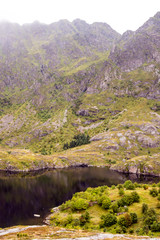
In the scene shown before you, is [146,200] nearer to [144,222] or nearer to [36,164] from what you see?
[144,222]

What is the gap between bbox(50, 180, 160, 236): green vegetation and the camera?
1604 inches

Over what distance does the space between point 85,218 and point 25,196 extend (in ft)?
136

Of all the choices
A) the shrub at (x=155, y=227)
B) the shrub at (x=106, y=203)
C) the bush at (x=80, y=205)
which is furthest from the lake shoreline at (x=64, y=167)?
the shrub at (x=155, y=227)

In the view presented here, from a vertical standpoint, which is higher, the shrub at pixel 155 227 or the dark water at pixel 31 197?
the shrub at pixel 155 227

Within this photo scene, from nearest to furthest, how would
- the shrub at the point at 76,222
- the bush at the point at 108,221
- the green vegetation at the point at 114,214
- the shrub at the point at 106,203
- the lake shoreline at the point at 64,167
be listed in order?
1. the green vegetation at the point at 114,214
2. the bush at the point at 108,221
3. the shrub at the point at 76,222
4. the shrub at the point at 106,203
5. the lake shoreline at the point at 64,167

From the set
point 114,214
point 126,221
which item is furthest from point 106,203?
point 126,221

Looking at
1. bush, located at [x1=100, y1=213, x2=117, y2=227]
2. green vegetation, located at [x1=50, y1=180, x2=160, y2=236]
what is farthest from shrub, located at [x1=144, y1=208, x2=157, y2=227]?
bush, located at [x1=100, y1=213, x2=117, y2=227]

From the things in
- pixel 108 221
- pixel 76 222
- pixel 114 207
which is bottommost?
pixel 76 222

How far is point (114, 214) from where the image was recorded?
168ft

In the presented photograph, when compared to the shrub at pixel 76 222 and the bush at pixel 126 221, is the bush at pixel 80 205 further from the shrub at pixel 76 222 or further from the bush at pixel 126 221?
the bush at pixel 126 221

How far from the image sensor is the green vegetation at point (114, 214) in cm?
4073

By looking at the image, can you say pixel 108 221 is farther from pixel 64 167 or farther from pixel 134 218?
pixel 64 167

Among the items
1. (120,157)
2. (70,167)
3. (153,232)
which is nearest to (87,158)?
(70,167)

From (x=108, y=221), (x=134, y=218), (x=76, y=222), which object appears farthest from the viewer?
(x=76, y=222)
